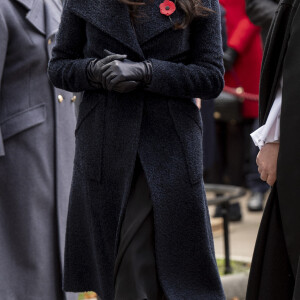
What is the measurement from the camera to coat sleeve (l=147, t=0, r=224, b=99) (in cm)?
334

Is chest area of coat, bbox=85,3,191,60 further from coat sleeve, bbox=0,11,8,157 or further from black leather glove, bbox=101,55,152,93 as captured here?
coat sleeve, bbox=0,11,8,157

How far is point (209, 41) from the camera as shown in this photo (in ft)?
11.3

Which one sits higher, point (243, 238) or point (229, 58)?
point (229, 58)

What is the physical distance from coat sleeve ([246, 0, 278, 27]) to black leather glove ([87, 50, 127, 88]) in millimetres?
2091

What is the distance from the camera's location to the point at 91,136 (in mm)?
3488

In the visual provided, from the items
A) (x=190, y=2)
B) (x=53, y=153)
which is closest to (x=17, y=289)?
(x=53, y=153)

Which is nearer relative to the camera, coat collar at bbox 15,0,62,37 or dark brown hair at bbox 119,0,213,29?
dark brown hair at bbox 119,0,213,29

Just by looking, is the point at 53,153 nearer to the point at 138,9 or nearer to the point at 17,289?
the point at 17,289

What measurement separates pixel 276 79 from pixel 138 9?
2.42 ft

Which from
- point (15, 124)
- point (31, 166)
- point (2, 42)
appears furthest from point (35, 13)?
point (31, 166)

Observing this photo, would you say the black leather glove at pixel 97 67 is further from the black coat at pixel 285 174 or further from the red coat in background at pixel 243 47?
the red coat in background at pixel 243 47

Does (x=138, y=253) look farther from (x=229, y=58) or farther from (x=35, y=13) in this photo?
(x=229, y=58)

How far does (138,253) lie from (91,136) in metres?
0.51

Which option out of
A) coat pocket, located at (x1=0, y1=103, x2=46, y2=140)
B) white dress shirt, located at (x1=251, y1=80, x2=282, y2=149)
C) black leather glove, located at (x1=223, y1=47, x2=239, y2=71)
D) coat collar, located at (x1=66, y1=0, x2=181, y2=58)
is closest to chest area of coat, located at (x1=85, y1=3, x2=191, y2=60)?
coat collar, located at (x1=66, y1=0, x2=181, y2=58)
